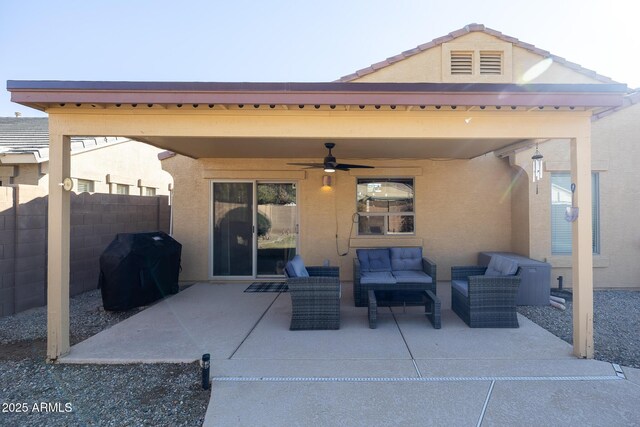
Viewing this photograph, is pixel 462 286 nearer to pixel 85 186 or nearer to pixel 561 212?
pixel 561 212

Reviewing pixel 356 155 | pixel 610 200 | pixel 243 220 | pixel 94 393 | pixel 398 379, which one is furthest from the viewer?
pixel 243 220

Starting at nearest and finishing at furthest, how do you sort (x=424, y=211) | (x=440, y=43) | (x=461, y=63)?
1. (x=424, y=211)
2. (x=440, y=43)
3. (x=461, y=63)

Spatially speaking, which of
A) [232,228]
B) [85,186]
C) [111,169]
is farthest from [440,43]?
[85,186]

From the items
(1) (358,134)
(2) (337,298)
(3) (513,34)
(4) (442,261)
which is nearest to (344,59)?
(3) (513,34)

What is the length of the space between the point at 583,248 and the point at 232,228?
22.0ft

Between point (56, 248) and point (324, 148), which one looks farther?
point (324, 148)

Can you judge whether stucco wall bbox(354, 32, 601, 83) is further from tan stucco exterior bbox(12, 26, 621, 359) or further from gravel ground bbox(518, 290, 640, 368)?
gravel ground bbox(518, 290, 640, 368)

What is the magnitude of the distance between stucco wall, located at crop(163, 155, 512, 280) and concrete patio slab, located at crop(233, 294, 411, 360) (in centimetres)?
294

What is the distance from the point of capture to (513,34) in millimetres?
8734

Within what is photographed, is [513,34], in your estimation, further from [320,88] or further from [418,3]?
[320,88]

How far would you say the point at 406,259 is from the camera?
Answer: 688cm

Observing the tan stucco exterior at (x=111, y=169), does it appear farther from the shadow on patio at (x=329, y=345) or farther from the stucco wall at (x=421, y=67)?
the stucco wall at (x=421, y=67)

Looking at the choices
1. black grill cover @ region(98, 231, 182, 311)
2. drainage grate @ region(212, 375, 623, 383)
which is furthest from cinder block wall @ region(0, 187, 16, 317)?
drainage grate @ region(212, 375, 623, 383)

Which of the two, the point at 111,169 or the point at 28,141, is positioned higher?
the point at 28,141
